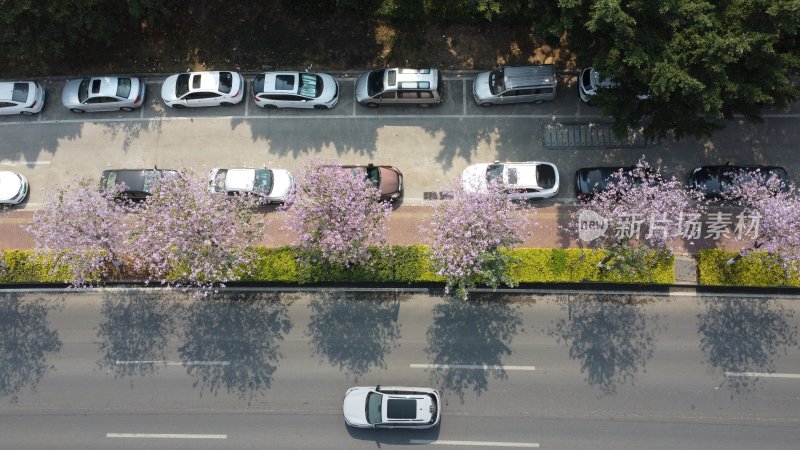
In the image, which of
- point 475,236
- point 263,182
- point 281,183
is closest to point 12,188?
point 263,182

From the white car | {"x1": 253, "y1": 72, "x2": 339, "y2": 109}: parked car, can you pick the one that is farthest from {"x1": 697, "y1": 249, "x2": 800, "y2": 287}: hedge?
{"x1": 253, "y1": 72, "x2": 339, "y2": 109}: parked car

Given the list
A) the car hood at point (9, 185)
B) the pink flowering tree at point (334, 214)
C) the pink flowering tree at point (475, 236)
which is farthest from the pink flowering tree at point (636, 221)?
the car hood at point (9, 185)

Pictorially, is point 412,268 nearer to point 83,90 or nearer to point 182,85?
point 182,85

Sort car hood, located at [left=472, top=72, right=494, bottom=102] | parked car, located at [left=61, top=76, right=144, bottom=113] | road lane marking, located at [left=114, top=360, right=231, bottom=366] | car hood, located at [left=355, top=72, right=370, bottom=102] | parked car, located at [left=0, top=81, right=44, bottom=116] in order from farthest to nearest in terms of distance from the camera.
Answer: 1. parked car, located at [left=0, top=81, right=44, bottom=116]
2. parked car, located at [left=61, top=76, right=144, bottom=113]
3. car hood, located at [left=355, top=72, right=370, bottom=102]
4. car hood, located at [left=472, top=72, right=494, bottom=102]
5. road lane marking, located at [left=114, top=360, right=231, bottom=366]

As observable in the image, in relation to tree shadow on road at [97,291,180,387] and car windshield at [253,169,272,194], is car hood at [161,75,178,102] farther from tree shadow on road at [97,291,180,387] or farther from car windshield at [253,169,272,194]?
tree shadow on road at [97,291,180,387]

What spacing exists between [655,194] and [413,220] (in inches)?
517

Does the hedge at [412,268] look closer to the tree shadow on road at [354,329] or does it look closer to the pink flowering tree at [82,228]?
the tree shadow on road at [354,329]

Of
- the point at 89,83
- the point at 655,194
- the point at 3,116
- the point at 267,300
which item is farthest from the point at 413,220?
the point at 3,116

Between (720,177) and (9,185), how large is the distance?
41.6 metres

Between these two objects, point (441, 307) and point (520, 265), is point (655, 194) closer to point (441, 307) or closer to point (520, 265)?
point (520, 265)

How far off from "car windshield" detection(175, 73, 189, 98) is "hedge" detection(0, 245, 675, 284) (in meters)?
11.2

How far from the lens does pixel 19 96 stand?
36.2 m

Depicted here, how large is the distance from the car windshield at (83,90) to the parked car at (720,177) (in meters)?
36.7

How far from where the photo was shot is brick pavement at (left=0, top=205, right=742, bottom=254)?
3347cm
